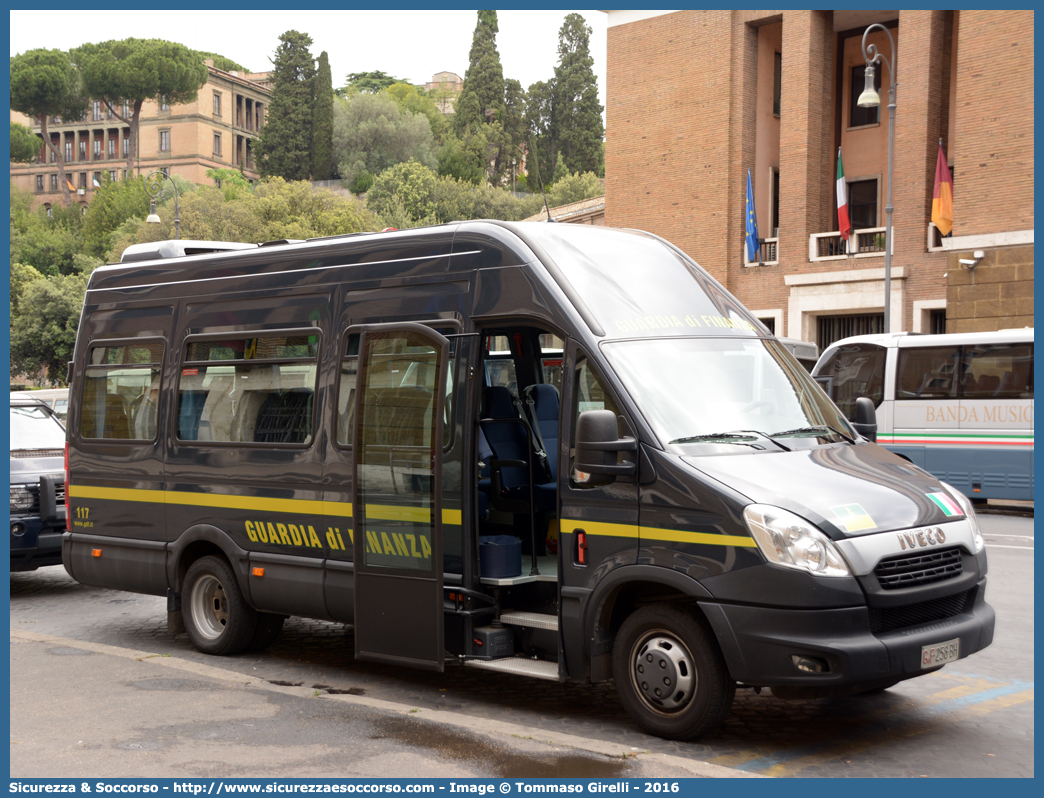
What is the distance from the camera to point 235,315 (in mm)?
8570

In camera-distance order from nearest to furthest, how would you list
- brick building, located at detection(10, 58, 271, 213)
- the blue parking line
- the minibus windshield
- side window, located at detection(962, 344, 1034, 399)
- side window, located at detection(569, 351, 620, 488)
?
the blue parking line < the minibus windshield < side window, located at detection(569, 351, 620, 488) < side window, located at detection(962, 344, 1034, 399) < brick building, located at detection(10, 58, 271, 213)

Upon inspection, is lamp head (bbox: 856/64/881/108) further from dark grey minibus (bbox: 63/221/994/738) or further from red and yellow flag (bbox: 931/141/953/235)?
dark grey minibus (bbox: 63/221/994/738)

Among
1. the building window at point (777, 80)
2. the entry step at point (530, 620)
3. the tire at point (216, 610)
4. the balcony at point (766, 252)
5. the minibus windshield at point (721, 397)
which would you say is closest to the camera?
the minibus windshield at point (721, 397)

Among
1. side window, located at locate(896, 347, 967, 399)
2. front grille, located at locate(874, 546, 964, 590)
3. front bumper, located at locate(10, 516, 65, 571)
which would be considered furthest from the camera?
side window, located at locate(896, 347, 967, 399)

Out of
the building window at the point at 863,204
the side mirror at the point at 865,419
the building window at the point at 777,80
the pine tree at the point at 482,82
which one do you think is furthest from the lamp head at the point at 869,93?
the pine tree at the point at 482,82

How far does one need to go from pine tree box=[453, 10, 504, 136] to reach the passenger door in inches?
3990

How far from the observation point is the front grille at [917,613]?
18.4 feet

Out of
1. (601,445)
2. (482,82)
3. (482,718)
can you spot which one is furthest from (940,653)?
(482,82)

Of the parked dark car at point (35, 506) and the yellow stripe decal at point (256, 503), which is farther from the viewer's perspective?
the parked dark car at point (35, 506)

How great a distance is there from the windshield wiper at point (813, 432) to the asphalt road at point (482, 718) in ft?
5.27

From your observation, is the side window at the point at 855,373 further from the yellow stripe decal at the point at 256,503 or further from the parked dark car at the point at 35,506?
the yellow stripe decal at the point at 256,503

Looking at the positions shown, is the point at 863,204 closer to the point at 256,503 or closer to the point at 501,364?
the point at 501,364

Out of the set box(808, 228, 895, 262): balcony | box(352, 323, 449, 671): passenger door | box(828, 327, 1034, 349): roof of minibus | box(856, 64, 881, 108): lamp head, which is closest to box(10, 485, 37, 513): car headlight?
box(352, 323, 449, 671): passenger door

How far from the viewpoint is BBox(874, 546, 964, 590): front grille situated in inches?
221
